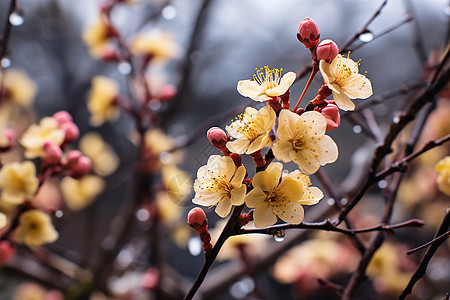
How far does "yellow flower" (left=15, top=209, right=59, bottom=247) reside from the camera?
624mm

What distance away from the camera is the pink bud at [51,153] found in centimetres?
61

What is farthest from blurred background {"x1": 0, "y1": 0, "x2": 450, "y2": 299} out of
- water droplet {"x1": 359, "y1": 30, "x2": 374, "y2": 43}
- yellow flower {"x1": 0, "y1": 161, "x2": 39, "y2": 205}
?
yellow flower {"x1": 0, "y1": 161, "x2": 39, "y2": 205}

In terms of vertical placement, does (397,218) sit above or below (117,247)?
below

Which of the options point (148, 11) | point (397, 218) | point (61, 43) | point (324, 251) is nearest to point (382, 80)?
point (397, 218)

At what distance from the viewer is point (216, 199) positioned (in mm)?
416

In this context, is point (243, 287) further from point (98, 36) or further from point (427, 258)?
point (98, 36)

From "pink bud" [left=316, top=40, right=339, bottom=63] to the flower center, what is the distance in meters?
0.07

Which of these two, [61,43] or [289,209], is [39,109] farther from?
[289,209]

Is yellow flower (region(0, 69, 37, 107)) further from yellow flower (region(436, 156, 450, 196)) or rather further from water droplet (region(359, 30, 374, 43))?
yellow flower (region(436, 156, 450, 196))

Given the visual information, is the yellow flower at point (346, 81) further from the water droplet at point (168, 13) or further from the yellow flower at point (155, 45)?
the yellow flower at point (155, 45)

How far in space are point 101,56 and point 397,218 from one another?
1.05 metres

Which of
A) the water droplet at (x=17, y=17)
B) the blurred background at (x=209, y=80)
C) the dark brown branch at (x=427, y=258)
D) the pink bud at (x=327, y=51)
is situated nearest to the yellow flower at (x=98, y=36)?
the blurred background at (x=209, y=80)

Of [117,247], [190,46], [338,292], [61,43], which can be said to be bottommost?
[338,292]

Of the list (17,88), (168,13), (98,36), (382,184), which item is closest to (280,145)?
(382,184)
